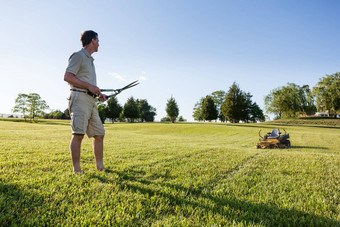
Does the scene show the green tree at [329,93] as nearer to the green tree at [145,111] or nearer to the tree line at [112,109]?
the tree line at [112,109]

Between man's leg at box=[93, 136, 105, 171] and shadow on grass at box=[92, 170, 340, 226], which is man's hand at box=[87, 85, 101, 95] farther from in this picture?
shadow on grass at box=[92, 170, 340, 226]

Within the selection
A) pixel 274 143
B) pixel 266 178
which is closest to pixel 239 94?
pixel 274 143

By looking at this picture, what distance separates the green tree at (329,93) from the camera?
5053 cm

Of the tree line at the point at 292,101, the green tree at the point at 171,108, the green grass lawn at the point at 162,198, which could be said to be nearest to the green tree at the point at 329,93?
the tree line at the point at 292,101

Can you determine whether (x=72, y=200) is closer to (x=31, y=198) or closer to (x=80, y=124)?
(x=31, y=198)

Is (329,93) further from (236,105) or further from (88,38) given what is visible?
(88,38)

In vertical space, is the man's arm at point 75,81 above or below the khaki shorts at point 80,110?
above

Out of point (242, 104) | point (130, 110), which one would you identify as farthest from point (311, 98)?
point (130, 110)

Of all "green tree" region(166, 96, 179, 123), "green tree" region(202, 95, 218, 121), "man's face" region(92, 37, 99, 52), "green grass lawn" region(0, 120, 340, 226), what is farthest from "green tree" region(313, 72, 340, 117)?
"man's face" region(92, 37, 99, 52)

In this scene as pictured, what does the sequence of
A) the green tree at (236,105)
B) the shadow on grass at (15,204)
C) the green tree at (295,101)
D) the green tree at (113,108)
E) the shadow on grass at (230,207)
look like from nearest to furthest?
the shadow on grass at (15,204), the shadow on grass at (230,207), the green tree at (236,105), the green tree at (295,101), the green tree at (113,108)

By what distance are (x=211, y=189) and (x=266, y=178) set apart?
1.39 metres

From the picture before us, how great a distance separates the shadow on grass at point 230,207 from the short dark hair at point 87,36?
2585 millimetres

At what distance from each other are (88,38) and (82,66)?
0.64 metres

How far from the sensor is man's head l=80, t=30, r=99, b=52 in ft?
11.5
